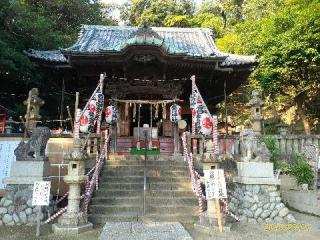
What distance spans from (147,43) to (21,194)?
641 centimetres

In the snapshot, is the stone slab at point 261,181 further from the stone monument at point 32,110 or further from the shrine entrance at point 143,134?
the stone monument at point 32,110

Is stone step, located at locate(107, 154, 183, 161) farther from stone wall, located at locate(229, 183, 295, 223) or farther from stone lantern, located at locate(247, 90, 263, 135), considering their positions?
stone wall, located at locate(229, 183, 295, 223)

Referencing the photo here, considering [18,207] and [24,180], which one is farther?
[24,180]

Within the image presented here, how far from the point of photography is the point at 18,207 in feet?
26.3

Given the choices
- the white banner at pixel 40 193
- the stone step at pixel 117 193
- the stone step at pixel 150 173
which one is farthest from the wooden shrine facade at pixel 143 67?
the white banner at pixel 40 193

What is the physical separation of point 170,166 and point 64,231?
459 centimetres

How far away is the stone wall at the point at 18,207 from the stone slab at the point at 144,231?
6.84 feet

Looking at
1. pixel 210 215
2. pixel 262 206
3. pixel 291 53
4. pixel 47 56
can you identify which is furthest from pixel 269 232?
pixel 291 53

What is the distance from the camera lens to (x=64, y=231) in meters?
7.04

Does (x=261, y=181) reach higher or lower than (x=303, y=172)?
lower

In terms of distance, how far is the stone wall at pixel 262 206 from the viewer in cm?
839

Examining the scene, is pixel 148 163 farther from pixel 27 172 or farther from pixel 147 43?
pixel 147 43

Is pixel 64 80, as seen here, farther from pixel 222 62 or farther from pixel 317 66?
pixel 317 66

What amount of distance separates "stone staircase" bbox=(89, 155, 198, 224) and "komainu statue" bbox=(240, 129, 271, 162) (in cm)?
205
